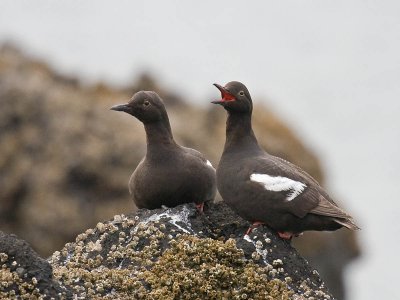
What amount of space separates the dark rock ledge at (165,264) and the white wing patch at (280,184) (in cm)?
40

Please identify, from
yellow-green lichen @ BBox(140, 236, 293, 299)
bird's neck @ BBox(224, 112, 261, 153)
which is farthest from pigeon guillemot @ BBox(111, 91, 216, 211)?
yellow-green lichen @ BBox(140, 236, 293, 299)

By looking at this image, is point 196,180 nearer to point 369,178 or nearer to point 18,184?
point 18,184

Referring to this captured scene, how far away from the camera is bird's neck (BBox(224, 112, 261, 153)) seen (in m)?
10.1

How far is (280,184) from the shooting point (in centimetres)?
952

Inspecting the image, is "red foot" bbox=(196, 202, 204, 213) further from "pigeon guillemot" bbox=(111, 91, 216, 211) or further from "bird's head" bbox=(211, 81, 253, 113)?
"bird's head" bbox=(211, 81, 253, 113)

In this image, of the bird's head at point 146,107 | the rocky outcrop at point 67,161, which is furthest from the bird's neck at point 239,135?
the rocky outcrop at point 67,161

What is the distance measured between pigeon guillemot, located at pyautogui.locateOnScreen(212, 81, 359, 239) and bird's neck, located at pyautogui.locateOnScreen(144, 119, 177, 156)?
0.86 m

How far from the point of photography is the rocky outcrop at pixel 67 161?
19406 mm

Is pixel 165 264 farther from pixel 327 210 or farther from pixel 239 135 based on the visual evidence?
pixel 239 135

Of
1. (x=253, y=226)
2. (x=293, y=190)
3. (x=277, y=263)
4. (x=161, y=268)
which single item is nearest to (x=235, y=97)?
(x=293, y=190)

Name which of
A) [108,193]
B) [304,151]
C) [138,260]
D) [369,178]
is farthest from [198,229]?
[369,178]

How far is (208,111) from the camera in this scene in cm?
2438

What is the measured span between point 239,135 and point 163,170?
89 cm

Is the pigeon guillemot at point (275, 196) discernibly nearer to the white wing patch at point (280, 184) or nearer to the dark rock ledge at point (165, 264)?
the white wing patch at point (280, 184)
